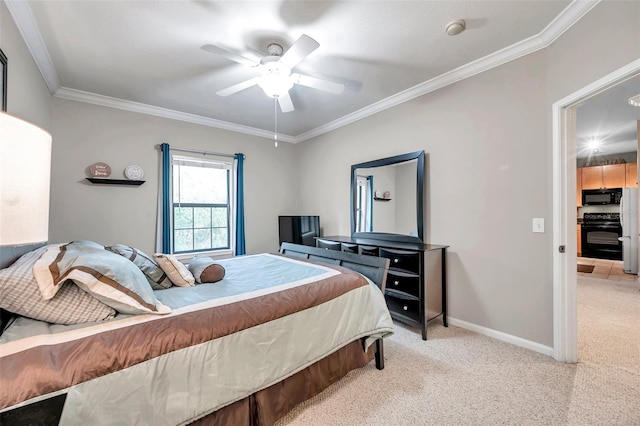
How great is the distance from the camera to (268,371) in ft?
4.48

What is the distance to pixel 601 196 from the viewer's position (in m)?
6.08

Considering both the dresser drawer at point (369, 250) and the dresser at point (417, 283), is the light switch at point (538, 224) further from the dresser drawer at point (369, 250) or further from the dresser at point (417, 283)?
the dresser drawer at point (369, 250)

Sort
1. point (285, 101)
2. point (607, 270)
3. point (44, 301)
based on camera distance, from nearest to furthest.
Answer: point (44, 301), point (285, 101), point (607, 270)

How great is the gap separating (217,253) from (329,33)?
332cm

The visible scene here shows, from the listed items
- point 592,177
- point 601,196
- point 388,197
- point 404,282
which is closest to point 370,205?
point 388,197

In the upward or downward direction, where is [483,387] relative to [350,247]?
downward

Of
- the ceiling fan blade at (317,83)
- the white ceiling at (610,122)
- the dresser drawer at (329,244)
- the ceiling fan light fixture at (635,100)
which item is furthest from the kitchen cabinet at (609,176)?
the ceiling fan blade at (317,83)

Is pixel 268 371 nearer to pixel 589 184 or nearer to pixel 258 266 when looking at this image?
pixel 258 266

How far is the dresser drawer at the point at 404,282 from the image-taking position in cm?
262

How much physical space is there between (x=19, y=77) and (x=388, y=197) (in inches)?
140

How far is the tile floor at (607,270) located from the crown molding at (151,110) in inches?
253

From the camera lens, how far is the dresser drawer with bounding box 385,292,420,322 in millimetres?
2619

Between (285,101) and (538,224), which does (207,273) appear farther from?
(538,224)

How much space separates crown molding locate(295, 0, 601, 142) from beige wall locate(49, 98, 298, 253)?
2349 mm
